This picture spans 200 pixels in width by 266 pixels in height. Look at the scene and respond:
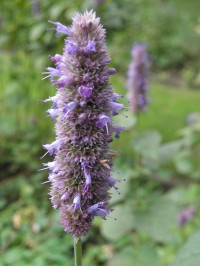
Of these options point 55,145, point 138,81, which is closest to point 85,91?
point 55,145

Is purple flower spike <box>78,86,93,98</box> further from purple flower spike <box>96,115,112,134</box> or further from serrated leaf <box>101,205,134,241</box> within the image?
serrated leaf <box>101,205,134,241</box>

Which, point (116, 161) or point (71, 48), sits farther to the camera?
point (116, 161)

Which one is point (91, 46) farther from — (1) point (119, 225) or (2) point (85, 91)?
(1) point (119, 225)

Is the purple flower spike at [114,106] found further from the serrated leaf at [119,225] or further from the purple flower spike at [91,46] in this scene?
the serrated leaf at [119,225]

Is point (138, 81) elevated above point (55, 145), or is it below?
above

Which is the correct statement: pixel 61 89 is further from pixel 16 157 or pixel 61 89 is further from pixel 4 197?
pixel 16 157

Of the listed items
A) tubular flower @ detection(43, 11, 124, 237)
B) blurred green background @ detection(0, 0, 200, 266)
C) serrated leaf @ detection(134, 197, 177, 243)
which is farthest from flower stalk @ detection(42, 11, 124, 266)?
serrated leaf @ detection(134, 197, 177, 243)

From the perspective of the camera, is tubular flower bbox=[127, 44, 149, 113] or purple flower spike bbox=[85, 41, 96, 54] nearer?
purple flower spike bbox=[85, 41, 96, 54]
